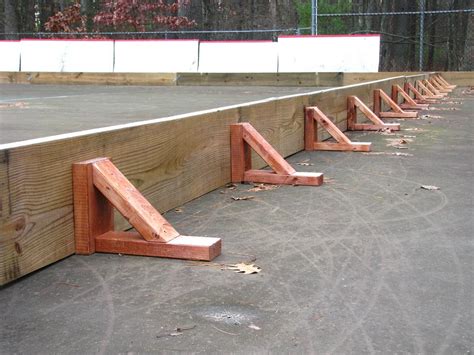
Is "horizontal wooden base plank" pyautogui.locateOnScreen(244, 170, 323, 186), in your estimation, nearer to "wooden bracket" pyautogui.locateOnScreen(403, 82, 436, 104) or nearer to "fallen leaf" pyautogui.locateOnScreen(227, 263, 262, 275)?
"fallen leaf" pyautogui.locateOnScreen(227, 263, 262, 275)

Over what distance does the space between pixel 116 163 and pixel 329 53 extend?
18.3 meters

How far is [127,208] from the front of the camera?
3.84 m

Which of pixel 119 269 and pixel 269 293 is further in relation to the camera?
pixel 119 269

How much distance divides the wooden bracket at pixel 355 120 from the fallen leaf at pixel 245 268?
655cm

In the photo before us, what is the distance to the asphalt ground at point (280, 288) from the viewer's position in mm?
2760

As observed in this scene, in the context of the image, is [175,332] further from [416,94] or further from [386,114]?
[416,94]

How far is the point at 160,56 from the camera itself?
23.6 meters

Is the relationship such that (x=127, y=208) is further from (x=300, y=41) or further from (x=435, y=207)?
(x=300, y=41)

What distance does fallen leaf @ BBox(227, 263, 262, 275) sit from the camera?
3639 mm

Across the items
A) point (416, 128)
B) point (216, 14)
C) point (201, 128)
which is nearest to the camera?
point (201, 128)

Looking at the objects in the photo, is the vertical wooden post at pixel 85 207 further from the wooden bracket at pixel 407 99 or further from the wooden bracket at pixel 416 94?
the wooden bracket at pixel 416 94

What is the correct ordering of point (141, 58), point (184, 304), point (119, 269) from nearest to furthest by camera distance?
point (184, 304) < point (119, 269) < point (141, 58)

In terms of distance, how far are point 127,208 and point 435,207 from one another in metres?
2.48

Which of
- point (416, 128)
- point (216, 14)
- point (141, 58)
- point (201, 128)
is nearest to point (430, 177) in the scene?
point (201, 128)
